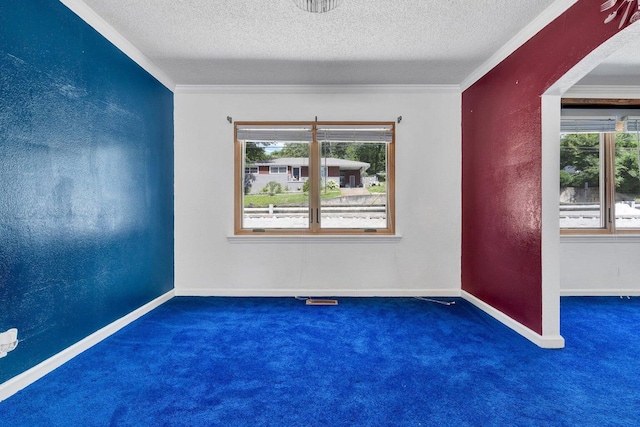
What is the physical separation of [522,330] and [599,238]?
2.12 m

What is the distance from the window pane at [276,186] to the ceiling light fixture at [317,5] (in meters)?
1.87

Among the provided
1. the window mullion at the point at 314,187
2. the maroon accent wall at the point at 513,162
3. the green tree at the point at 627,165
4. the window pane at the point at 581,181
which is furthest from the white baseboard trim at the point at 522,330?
the green tree at the point at 627,165

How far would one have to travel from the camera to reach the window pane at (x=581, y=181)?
385cm

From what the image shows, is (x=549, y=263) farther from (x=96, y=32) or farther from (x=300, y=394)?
(x=96, y=32)

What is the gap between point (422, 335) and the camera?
2664mm

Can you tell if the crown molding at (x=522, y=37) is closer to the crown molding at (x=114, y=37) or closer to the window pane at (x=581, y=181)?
the window pane at (x=581, y=181)

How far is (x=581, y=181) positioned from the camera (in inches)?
153

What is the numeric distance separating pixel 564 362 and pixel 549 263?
691 mm

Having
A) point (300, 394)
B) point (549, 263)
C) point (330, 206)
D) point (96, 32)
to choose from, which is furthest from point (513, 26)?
point (96, 32)

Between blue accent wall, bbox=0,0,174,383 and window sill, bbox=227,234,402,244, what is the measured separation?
1.03m

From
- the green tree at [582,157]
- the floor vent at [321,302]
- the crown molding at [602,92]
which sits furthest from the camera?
the green tree at [582,157]

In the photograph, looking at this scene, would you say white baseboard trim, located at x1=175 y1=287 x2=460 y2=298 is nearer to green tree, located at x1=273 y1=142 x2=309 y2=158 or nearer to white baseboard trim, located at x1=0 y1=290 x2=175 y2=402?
white baseboard trim, located at x1=0 y1=290 x2=175 y2=402

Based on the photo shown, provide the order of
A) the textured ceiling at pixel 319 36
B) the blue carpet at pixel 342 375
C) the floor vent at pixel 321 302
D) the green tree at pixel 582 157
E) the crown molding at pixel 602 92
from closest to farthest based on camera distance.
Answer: the blue carpet at pixel 342 375, the textured ceiling at pixel 319 36, the floor vent at pixel 321 302, the crown molding at pixel 602 92, the green tree at pixel 582 157

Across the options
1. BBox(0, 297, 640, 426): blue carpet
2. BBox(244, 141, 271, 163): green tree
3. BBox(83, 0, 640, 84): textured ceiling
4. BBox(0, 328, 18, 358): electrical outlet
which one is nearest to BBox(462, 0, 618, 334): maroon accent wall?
BBox(83, 0, 640, 84): textured ceiling
